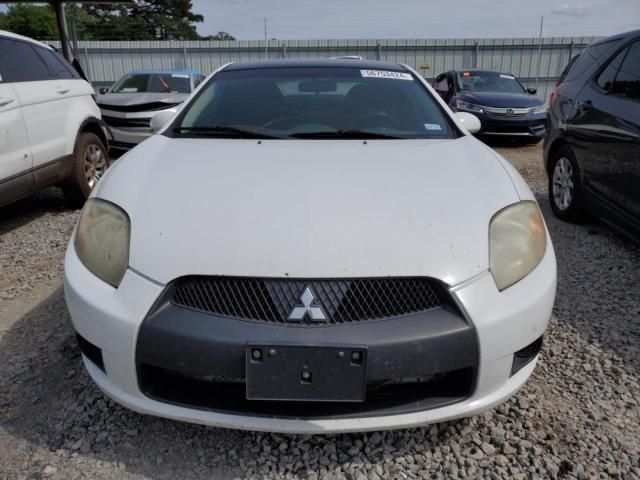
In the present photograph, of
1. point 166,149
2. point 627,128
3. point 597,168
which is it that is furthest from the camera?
point 597,168

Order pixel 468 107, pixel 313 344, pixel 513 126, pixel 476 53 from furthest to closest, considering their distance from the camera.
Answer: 1. pixel 476 53
2. pixel 468 107
3. pixel 513 126
4. pixel 313 344

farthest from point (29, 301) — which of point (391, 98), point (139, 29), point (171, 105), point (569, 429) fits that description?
point (139, 29)

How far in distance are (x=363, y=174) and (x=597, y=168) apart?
2.61m

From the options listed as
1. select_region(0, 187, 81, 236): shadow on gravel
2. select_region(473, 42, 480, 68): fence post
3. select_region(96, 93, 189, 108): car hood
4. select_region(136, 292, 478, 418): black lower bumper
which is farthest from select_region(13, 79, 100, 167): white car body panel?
select_region(473, 42, 480, 68): fence post

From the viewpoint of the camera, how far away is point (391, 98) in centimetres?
288

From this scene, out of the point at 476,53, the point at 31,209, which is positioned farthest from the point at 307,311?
the point at 476,53

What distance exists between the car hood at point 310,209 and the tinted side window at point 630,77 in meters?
2.04

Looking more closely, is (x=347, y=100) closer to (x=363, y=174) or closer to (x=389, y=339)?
(x=363, y=174)

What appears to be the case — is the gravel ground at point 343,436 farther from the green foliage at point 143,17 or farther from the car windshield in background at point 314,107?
the green foliage at point 143,17

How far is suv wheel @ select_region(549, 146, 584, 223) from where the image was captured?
4.27m

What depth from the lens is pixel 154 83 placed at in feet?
28.8

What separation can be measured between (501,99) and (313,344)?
8.34 meters

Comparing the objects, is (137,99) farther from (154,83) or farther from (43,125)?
(43,125)

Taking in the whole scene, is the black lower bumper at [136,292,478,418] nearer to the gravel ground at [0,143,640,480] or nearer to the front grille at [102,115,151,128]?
the gravel ground at [0,143,640,480]
